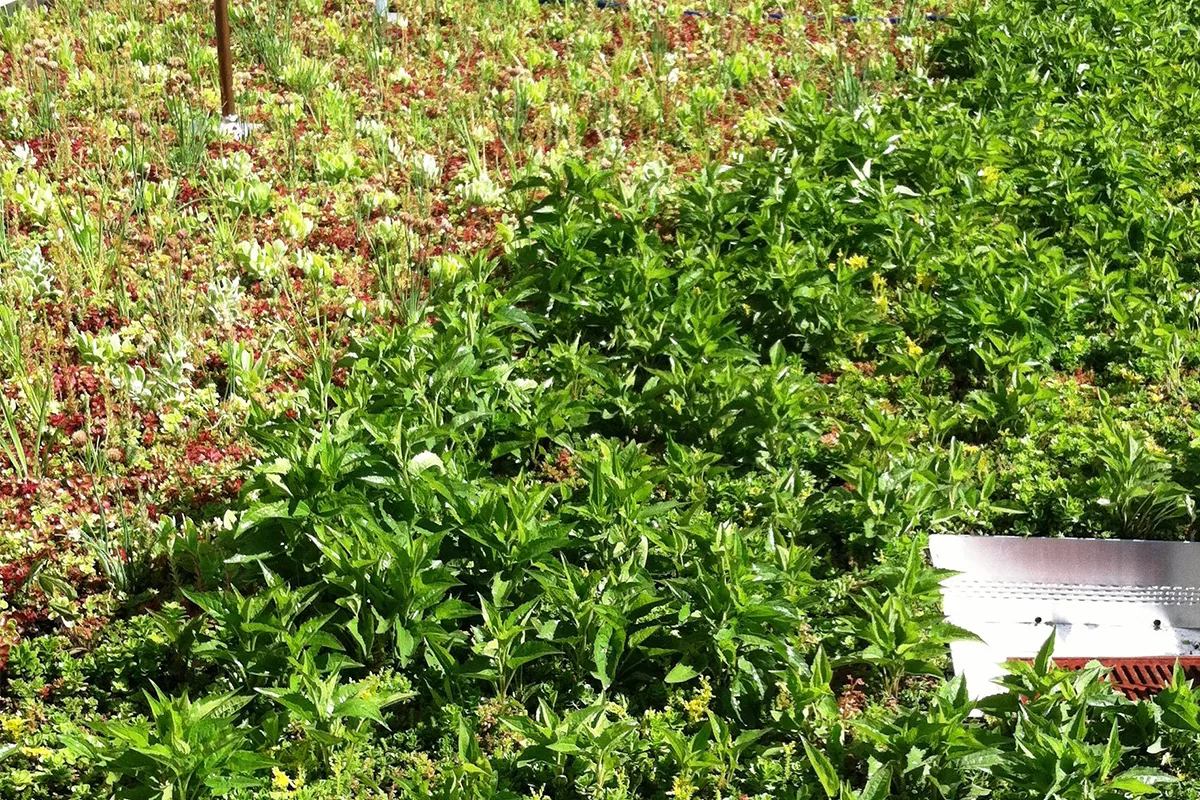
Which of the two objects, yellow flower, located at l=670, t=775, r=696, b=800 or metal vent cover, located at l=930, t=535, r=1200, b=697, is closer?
yellow flower, located at l=670, t=775, r=696, b=800

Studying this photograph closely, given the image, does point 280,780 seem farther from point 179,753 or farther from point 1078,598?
point 1078,598

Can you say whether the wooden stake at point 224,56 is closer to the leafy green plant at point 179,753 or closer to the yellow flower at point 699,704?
the leafy green plant at point 179,753

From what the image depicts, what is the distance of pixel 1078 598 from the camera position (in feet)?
12.8

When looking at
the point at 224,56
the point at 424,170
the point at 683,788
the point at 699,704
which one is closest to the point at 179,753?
the point at 683,788

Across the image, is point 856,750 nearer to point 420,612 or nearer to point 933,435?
point 420,612

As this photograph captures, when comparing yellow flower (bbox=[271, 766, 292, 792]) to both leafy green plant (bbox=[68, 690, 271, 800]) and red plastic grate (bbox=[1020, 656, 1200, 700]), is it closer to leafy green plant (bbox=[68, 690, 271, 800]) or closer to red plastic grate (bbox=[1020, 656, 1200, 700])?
leafy green plant (bbox=[68, 690, 271, 800])

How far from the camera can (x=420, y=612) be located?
3332mm

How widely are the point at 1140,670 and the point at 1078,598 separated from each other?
0.31m

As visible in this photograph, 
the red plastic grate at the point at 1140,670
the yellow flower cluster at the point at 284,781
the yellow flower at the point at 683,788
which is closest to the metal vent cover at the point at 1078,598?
the red plastic grate at the point at 1140,670

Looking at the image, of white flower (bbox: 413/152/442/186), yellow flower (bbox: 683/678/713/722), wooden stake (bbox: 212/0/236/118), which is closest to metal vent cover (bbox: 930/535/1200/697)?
yellow flower (bbox: 683/678/713/722)

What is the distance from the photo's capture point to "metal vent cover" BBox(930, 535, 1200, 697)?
3.74 metres

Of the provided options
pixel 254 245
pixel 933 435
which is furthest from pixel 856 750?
pixel 254 245

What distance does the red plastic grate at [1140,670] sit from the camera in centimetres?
357

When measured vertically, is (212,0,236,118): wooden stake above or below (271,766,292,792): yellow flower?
above
